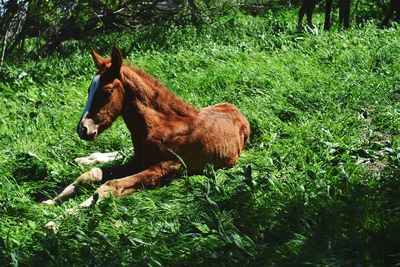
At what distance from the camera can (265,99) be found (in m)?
7.99

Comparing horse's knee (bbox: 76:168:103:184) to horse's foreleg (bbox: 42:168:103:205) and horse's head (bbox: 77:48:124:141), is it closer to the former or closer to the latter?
horse's foreleg (bbox: 42:168:103:205)

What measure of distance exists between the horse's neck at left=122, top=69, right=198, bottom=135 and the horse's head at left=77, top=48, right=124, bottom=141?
142mm

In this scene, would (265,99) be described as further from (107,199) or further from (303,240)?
(303,240)

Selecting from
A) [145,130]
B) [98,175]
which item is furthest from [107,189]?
[145,130]

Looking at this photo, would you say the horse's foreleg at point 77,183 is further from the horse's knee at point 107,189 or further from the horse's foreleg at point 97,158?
the horse's foreleg at point 97,158

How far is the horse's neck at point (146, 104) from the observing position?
236 inches

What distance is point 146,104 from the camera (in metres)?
6.08

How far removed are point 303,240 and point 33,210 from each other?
230 centimetres

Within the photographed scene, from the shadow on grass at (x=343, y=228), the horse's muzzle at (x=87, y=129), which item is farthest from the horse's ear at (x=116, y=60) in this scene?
the shadow on grass at (x=343, y=228)

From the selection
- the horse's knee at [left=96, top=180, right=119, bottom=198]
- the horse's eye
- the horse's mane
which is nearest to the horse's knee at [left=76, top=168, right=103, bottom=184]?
the horse's knee at [left=96, top=180, right=119, bottom=198]

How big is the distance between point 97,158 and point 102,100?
1.09 meters

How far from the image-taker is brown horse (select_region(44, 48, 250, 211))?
5.81 meters

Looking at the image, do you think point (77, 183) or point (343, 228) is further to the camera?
point (77, 183)

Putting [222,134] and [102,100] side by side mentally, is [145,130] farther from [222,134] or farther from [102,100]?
[222,134]
